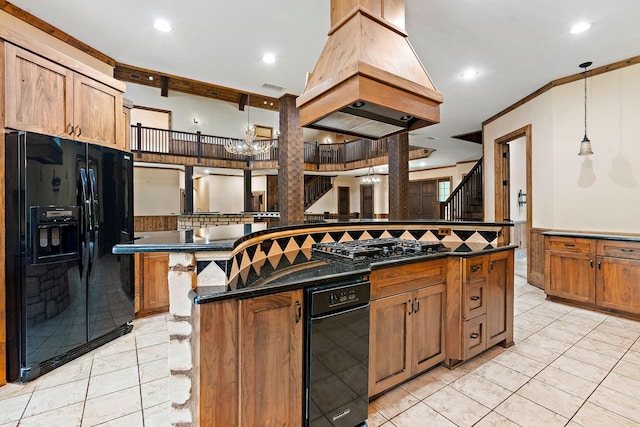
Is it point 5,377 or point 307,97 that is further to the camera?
point 5,377

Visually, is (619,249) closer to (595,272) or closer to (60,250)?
(595,272)

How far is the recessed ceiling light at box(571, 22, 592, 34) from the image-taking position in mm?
2766

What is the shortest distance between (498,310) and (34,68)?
164 inches

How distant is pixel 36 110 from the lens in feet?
7.30

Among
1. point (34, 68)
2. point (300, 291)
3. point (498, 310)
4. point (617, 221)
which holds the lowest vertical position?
point (498, 310)

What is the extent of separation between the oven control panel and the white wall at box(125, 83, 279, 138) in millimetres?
11107

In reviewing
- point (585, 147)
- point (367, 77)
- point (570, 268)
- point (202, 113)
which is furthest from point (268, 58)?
point (202, 113)

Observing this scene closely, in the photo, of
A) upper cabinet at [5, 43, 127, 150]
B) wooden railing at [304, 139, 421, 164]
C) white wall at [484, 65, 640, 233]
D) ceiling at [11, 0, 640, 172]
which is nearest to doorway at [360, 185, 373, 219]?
wooden railing at [304, 139, 421, 164]

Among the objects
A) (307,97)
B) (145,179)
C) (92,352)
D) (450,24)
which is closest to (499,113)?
(450,24)

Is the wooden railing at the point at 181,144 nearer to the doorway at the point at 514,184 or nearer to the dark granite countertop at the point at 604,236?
the doorway at the point at 514,184

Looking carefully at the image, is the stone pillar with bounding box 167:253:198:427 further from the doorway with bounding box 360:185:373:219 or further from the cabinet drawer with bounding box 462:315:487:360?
the doorway with bounding box 360:185:373:219

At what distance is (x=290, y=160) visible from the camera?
4391mm

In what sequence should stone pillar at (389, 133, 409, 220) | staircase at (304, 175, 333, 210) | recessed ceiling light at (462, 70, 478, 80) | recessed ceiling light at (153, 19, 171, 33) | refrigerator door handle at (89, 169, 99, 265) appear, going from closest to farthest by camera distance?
1. refrigerator door handle at (89, 169, 99, 265)
2. recessed ceiling light at (153, 19, 171, 33)
3. recessed ceiling light at (462, 70, 478, 80)
4. stone pillar at (389, 133, 409, 220)
5. staircase at (304, 175, 333, 210)

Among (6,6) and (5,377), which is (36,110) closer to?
(6,6)
